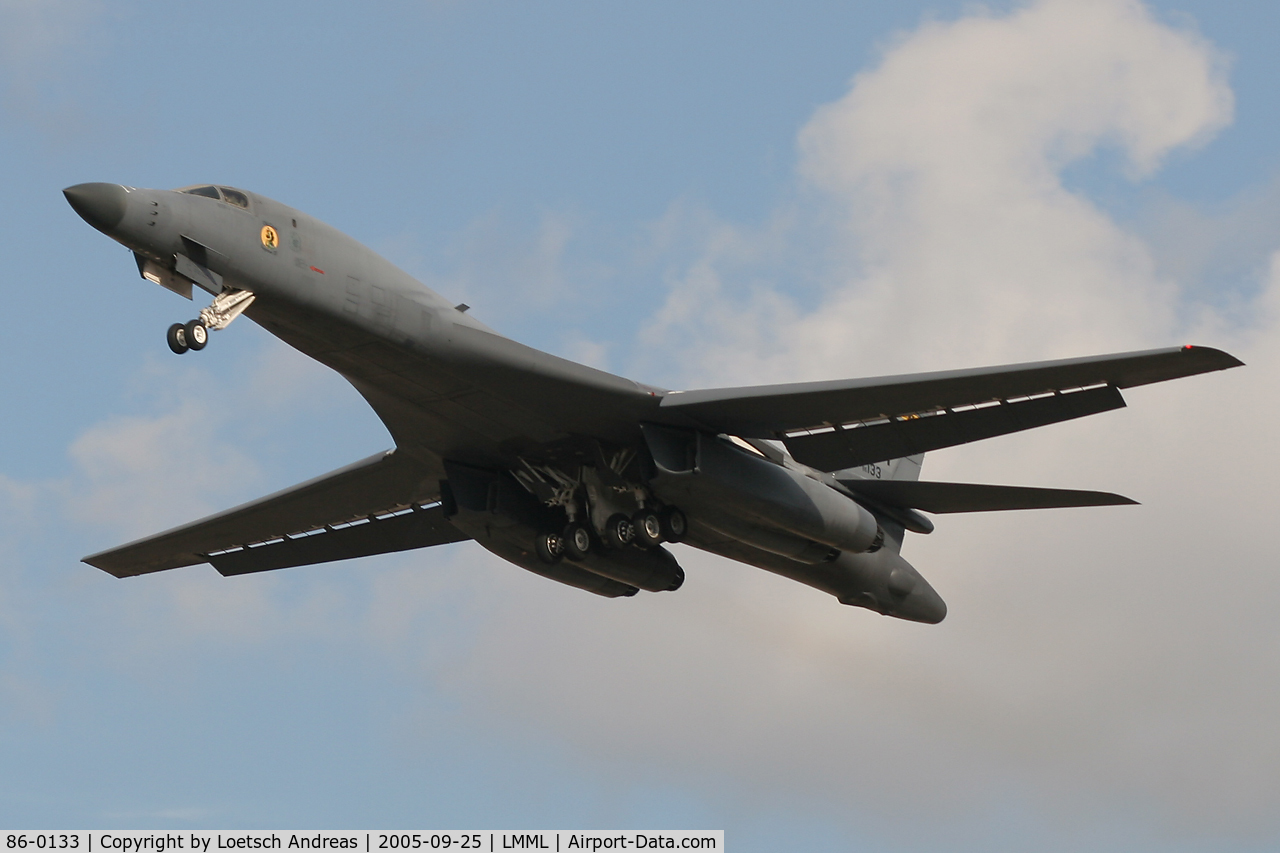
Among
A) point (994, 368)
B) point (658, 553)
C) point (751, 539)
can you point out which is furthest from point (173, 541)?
point (994, 368)

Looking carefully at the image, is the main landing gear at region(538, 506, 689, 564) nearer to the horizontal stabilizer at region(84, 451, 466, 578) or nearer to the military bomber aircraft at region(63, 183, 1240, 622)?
the military bomber aircraft at region(63, 183, 1240, 622)

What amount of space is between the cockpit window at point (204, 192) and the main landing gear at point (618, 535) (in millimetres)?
8417

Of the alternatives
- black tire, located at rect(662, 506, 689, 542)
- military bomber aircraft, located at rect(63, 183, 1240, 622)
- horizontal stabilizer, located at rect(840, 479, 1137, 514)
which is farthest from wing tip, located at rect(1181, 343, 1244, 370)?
black tire, located at rect(662, 506, 689, 542)

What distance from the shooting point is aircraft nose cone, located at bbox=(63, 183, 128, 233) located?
69.7 feet

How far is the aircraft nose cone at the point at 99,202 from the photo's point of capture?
21250mm

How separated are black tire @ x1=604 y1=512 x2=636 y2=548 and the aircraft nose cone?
31.5 feet

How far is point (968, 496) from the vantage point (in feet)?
94.9

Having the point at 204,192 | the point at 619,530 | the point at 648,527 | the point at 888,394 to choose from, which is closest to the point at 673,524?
the point at 648,527

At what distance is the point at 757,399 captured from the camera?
84.8 ft

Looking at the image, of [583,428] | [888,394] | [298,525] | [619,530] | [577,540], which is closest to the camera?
[888,394]

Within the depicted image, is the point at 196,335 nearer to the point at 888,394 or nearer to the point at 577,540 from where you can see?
the point at 577,540

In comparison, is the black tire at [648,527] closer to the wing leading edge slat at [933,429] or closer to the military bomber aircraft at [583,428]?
the military bomber aircraft at [583,428]

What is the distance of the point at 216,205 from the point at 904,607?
1519cm

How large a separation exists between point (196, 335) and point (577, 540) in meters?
8.59
